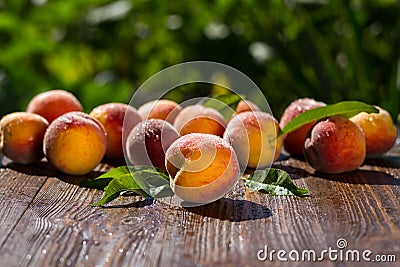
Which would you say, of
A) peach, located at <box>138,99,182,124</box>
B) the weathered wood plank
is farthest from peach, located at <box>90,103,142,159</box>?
the weathered wood plank

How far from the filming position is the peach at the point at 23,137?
4.32ft

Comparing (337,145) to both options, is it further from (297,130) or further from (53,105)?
(53,105)

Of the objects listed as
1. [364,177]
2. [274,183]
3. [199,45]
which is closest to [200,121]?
[274,183]

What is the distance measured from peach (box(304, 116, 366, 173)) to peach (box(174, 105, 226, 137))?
187mm

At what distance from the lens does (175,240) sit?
2.91 feet

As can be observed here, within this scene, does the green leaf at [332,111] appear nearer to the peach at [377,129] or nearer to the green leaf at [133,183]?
the peach at [377,129]

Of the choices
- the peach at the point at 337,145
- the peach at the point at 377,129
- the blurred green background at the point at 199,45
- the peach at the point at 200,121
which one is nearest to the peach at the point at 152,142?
the peach at the point at 200,121

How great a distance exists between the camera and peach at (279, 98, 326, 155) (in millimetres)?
1385

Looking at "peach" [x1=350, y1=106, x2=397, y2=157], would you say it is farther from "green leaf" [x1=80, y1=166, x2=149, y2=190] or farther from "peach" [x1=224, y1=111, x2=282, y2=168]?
"green leaf" [x1=80, y1=166, x2=149, y2=190]

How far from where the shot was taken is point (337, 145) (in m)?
1.22

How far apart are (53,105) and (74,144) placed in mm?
232

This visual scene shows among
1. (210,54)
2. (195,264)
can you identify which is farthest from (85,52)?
(195,264)

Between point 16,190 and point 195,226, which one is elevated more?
point 195,226

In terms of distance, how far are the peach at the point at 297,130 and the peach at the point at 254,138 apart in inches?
4.1
